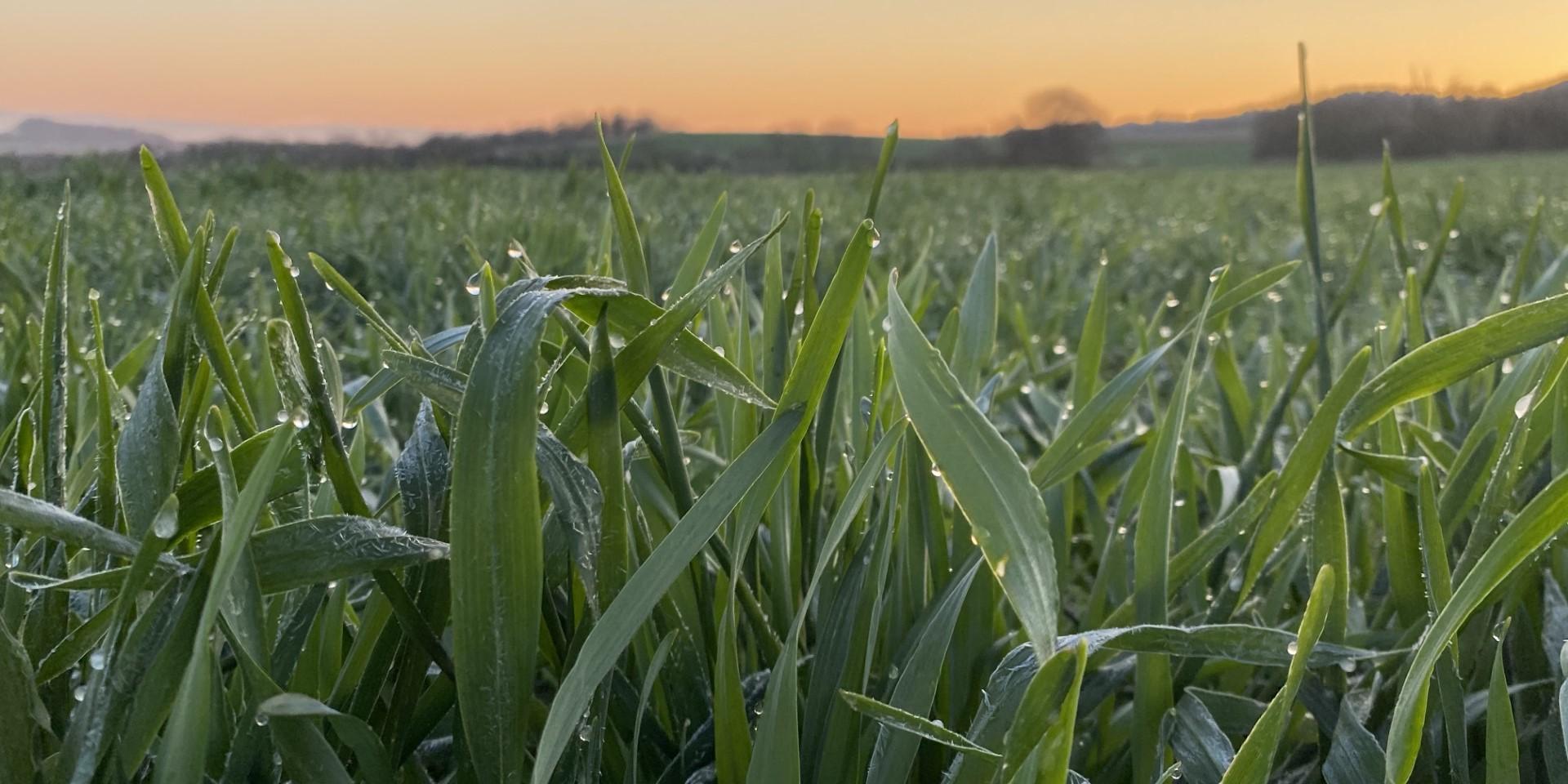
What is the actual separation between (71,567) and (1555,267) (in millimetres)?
995

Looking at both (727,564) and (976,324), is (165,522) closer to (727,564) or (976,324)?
(727,564)

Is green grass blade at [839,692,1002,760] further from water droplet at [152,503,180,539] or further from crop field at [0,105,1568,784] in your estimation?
water droplet at [152,503,180,539]

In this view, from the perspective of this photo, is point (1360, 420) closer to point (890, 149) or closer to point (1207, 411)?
point (890, 149)

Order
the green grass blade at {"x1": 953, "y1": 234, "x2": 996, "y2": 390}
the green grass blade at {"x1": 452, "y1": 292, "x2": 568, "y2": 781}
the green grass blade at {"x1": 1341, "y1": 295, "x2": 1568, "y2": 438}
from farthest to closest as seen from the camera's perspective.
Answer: the green grass blade at {"x1": 953, "y1": 234, "x2": 996, "y2": 390} → the green grass blade at {"x1": 1341, "y1": 295, "x2": 1568, "y2": 438} → the green grass blade at {"x1": 452, "y1": 292, "x2": 568, "y2": 781}

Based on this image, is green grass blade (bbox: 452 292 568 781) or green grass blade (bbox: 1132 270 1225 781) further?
green grass blade (bbox: 1132 270 1225 781)

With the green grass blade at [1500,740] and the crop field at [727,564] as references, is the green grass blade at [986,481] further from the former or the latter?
the green grass blade at [1500,740]

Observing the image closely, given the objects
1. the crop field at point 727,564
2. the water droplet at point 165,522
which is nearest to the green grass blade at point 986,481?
the crop field at point 727,564

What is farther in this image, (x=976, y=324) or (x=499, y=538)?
(x=976, y=324)

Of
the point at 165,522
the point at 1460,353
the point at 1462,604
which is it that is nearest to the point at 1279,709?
the point at 1462,604

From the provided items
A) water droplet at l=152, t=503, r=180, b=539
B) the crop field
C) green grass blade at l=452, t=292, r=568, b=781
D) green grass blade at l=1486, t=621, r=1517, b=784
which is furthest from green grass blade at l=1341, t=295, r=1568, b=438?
water droplet at l=152, t=503, r=180, b=539

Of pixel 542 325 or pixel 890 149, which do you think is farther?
pixel 890 149

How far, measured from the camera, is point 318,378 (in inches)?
14.0

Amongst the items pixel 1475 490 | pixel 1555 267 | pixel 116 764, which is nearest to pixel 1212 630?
pixel 1475 490

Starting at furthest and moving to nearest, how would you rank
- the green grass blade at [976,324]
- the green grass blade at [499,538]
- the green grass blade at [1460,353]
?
the green grass blade at [976,324], the green grass blade at [1460,353], the green grass blade at [499,538]
